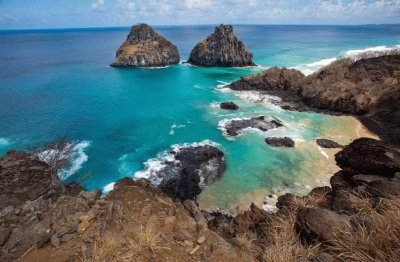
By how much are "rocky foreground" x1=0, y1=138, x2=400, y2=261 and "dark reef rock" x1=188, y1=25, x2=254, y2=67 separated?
9770 centimetres

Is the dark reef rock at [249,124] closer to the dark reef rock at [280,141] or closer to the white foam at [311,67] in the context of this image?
the dark reef rock at [280,141]

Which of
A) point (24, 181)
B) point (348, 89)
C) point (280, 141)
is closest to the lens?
point (24, 181)

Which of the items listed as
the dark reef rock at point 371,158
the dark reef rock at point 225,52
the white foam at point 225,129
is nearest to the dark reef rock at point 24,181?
the dark reef rock at point 371,158

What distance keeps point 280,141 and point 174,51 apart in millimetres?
90603

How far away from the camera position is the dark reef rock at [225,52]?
108m

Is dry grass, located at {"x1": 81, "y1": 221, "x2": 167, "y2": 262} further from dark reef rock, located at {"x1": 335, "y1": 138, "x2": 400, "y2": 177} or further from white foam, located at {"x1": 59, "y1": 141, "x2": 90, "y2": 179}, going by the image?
white foam, located at {"x1": 59, "y1": 141, "x2": 90, "y2": 179}

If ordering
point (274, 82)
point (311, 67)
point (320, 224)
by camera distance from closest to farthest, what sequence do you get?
point (320, 224)
point (274, 82)
point (311, 67)

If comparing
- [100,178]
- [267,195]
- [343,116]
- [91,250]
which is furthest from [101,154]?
[343,116]

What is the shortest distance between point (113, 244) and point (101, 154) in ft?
98.3

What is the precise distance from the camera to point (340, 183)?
1481cm

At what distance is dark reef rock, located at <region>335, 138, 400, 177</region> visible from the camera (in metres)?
13.5

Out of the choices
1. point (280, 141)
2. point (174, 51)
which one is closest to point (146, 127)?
point (280, 141)

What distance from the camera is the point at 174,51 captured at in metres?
118

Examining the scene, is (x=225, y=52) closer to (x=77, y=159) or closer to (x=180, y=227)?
(x=77, y=159)
